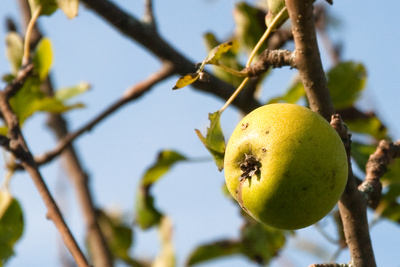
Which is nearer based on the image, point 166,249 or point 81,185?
point 166,249

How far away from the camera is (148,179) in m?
2.35

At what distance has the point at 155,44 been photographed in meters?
2.06

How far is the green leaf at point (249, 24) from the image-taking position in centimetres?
217

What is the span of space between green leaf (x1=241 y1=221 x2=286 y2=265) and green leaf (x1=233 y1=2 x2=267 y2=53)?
2.21 ft

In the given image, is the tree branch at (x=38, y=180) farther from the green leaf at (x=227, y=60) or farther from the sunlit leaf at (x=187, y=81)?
the green leaf at (x=227, y=60)

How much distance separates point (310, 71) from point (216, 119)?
0.86 feet

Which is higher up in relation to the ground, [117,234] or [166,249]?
[166,249]

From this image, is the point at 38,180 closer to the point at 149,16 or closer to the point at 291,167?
the point at 291,167

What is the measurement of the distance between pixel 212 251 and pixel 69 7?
1181 mm

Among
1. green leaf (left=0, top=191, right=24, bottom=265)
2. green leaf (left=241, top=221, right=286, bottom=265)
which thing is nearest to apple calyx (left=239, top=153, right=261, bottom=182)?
green leaf (left=0, top=191, right=24, bottom=265)

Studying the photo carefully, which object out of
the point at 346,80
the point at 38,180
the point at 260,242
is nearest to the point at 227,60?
the point at 346,80

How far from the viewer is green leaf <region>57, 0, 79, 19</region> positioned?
1.75 m

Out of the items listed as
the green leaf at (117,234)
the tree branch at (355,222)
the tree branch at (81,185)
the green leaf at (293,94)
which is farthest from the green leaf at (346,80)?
the green leaf at (117,234)

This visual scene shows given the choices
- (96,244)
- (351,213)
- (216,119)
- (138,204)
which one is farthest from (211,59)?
(96,244)
